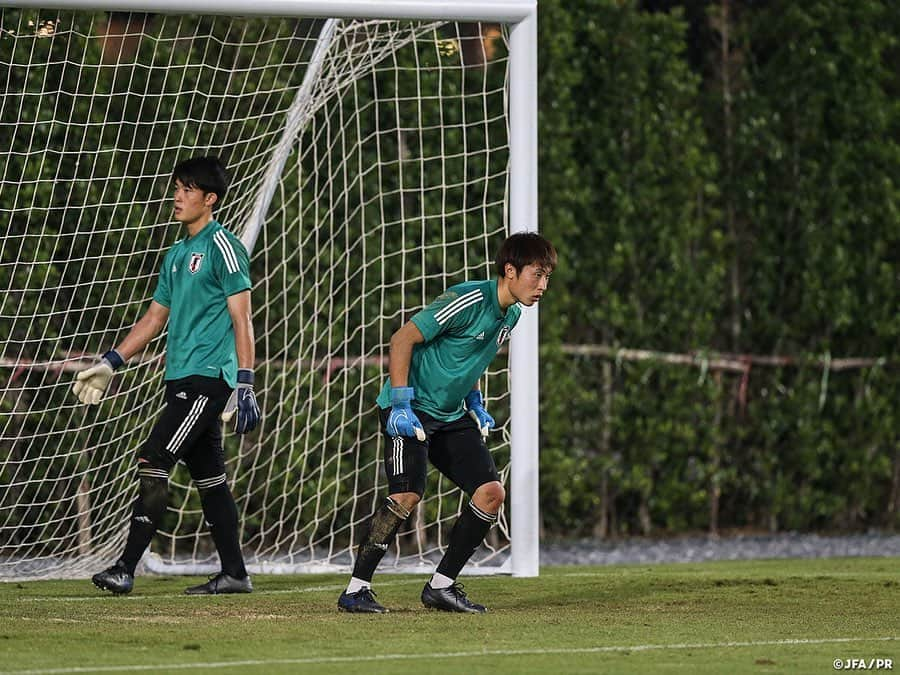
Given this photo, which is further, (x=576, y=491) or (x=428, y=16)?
(x=576, y=491)

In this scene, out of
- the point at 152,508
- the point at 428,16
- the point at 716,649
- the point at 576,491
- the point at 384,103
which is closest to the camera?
the point at 716,649

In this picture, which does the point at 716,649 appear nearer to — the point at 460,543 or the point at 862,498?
the point at 460,543

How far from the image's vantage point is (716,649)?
5906mm

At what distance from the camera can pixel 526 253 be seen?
680cm

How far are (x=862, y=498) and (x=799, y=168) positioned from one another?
7.81 ft

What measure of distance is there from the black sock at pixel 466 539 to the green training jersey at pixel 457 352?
0.40 m

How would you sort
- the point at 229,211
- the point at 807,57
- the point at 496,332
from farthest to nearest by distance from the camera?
the point at 807,57, the point at 229,211, the point at 496,332

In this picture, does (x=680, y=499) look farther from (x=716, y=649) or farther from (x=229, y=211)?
(x=716, y=649)

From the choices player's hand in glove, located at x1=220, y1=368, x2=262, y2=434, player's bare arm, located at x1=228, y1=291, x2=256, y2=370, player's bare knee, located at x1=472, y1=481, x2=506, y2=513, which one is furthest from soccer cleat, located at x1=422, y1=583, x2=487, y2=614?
player's bare arm, located at x1=228, y1=291, x2=256, y2=370

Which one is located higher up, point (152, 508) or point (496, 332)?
point (496, 332)

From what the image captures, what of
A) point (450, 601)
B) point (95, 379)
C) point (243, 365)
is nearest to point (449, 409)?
point (450, 601)

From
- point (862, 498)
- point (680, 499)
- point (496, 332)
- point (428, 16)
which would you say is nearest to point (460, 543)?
point (496, 332)

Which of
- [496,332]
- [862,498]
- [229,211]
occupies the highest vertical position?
[229,211]

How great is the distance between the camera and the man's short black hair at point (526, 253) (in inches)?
267
